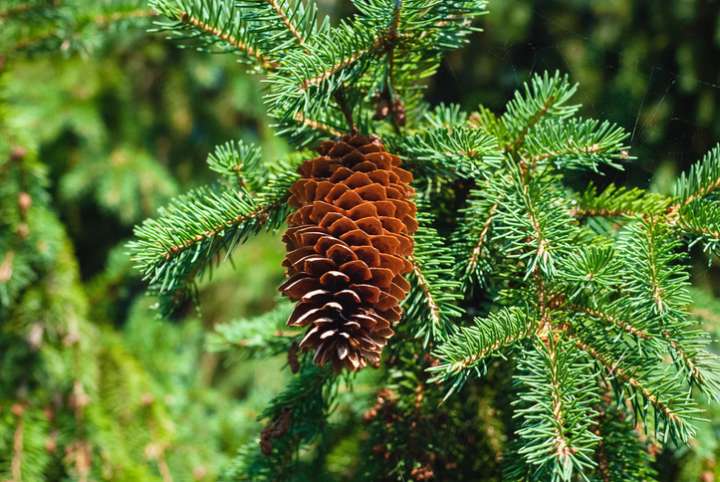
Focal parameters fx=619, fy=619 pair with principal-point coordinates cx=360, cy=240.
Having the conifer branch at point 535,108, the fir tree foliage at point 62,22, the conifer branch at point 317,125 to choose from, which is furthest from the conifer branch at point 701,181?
the fir tree foliage at point 62,22

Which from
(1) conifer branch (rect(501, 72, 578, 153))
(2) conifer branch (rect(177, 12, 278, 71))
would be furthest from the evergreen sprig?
(1) conifer branch (rect(501, 72, 578, 153))

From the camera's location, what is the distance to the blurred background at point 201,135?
1.31m

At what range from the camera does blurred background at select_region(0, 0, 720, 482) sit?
1.31m

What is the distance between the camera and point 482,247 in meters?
0.65

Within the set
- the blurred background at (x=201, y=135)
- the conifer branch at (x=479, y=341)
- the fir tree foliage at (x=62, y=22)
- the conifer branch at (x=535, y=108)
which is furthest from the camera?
the blurred background at (x=201, y=135)

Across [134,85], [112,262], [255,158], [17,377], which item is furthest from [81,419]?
[134,85]

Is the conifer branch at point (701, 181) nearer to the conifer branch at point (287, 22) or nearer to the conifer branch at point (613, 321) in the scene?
the conifer branch at point (613, 321)

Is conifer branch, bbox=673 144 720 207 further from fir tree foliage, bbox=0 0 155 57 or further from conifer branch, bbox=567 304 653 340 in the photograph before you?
fir tree foliage, bbox=0 0 155 57

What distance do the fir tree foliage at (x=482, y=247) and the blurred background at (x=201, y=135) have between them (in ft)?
1.14

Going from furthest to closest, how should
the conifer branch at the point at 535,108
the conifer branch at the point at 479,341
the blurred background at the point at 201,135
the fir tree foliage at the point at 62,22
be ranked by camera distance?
the blurred background at the point at 201,135, the fir tree foliage at the point at 62,22, the conifer branch at the point at 535,108, the conifer branch at the point at 479,341

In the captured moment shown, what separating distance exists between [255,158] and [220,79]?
158cm

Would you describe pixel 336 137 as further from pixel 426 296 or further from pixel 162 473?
pixel 162 473

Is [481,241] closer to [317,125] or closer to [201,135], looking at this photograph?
[317,125]

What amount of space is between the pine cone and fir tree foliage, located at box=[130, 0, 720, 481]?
1.7 inches
